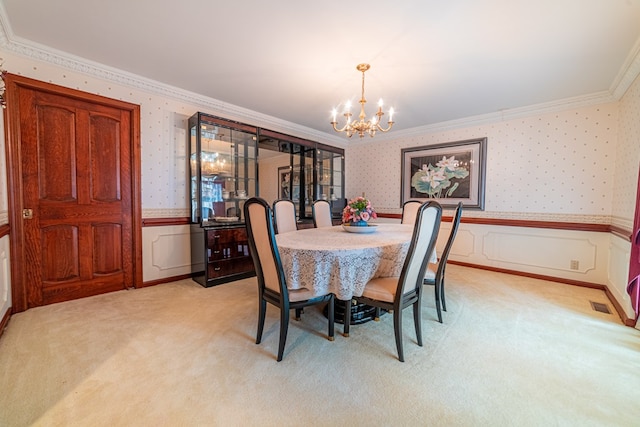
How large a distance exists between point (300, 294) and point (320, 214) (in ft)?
5.48

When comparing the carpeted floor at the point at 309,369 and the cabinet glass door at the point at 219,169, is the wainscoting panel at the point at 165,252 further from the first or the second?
the carpeted floor at the point at 309,369

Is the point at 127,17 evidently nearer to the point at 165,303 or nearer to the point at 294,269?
the point at 294,269

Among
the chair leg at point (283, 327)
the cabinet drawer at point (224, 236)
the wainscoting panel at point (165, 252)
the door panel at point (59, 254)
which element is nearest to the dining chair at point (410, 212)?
the cabinet drawer at point (224, 236)

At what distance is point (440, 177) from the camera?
4508 mm

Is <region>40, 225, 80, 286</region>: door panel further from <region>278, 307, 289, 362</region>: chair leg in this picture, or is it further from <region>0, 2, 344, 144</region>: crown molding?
<region>278, 307, 289, 362</region>: chair leg

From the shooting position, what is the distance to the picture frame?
15.1ft

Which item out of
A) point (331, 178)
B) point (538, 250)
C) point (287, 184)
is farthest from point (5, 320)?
point (538, 250)

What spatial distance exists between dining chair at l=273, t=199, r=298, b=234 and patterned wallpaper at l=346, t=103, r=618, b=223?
2.91 meters

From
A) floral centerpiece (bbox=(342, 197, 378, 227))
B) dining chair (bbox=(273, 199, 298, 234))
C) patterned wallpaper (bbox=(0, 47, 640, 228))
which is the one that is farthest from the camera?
dining chair (bbox=(273, 199, 298, 234))

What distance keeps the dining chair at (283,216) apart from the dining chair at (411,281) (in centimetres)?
131

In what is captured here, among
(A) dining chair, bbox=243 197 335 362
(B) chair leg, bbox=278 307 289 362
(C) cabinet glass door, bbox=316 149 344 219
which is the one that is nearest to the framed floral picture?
(C) cabinet glass door, bbox=316 149 344 219

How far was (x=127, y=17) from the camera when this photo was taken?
1.97 m

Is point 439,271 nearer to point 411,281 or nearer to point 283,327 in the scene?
point 411,281

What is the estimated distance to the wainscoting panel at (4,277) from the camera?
211 cm
